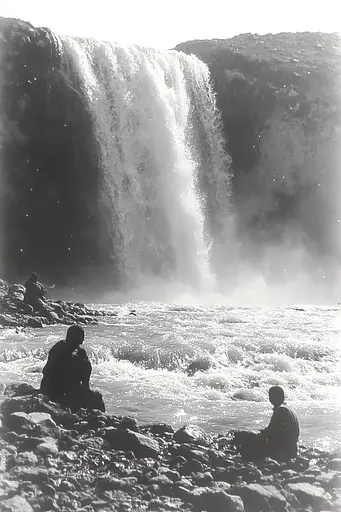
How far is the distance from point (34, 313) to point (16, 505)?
1558 centimetres

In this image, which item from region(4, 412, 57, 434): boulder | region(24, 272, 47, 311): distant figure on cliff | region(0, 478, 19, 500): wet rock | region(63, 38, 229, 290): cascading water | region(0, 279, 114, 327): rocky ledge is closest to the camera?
region(0, 478, 19, 500): wet rock

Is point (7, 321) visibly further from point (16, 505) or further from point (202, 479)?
point (16, 505)

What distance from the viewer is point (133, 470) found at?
6.85 meters

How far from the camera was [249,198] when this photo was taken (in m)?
42.4

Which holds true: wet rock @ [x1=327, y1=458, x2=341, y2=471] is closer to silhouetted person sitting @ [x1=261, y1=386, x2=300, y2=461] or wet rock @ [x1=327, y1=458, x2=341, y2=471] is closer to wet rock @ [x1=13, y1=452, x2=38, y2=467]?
silhouetted person sitting @ [x1=261, y1=386, x2=300, y2=461]

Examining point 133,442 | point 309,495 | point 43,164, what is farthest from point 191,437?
point 43,164

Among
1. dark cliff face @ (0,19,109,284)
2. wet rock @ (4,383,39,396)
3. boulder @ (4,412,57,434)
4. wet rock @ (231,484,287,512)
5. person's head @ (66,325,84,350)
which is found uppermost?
dark cliff face @ (0,19,109,284)

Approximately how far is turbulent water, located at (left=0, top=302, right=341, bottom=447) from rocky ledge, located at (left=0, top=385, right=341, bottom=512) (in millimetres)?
1538

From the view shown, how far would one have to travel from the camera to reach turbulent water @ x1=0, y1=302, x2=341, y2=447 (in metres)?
10.3

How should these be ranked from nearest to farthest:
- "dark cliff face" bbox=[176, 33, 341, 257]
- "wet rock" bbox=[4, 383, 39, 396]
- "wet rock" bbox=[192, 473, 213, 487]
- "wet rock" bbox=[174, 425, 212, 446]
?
"wet rock" bbox=[192, 473, 213, 487] → "wet rock" bbox=[174, 425, 212, 446] → "wet rock" bbox=[4, 383, 39, 396] → "dark cliff face" bbox=[176, 33, 341, 257]

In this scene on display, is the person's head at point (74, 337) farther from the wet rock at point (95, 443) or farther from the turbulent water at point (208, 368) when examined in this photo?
the turbulent water at point (208, 368)

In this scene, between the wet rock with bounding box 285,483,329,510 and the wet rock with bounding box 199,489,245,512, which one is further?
the wet rock with bounding box 285,483,329,510

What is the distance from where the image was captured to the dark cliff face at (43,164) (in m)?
33.9

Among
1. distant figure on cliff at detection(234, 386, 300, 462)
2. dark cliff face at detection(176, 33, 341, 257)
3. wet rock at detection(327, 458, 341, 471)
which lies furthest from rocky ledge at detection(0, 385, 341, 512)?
dark cliff face at detection(176, 33, 341, 257)
